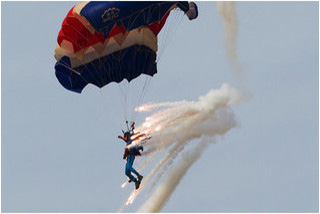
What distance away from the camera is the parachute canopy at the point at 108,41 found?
178ft

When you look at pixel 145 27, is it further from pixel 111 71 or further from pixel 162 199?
pixel 162 199

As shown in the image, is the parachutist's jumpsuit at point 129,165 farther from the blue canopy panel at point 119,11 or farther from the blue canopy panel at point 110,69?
the blue canopy panel at point 119,11

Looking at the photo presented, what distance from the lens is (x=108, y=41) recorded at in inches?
2221

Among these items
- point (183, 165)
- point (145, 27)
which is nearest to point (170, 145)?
point (183, 165)

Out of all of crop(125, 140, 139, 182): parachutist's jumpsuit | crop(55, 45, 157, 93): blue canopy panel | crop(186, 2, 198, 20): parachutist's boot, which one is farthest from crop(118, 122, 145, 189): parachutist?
crop(186, 2, 198, 20): parachutist's boot

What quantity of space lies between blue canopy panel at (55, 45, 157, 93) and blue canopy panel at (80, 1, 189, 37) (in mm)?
2348

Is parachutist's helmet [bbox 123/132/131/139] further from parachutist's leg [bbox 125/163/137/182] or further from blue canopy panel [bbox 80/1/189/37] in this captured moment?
blue canopy panel [bbox 80/1/189/37]

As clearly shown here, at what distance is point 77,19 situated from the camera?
180 feet

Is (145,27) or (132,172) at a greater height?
(145,27)

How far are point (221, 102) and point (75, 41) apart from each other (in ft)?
22.2

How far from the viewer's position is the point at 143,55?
5703 centimetres

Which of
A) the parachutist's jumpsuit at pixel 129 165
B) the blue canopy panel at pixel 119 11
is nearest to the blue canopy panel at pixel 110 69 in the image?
the blue canopy panel at pixel 119 11

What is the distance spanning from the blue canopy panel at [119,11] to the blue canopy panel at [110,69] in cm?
235

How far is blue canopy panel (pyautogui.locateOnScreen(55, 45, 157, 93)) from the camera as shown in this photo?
5675 cm
